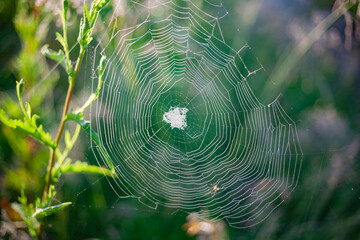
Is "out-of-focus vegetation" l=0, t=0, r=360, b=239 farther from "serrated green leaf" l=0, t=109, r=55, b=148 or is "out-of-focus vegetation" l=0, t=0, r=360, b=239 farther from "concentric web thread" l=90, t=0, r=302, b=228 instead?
"serrated green leaf" l=0, t=109, r=55, b=148

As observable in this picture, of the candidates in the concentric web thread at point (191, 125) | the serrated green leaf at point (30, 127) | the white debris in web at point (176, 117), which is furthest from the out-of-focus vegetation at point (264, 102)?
the white debris in web at point (176, 117)

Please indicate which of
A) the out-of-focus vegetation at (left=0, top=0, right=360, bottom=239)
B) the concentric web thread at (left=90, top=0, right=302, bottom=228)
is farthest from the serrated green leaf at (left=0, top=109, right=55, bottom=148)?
the concentric web thread at (left=90, top=0, right=302, bottom=228)

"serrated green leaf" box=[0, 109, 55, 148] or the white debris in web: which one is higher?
the white debris in web

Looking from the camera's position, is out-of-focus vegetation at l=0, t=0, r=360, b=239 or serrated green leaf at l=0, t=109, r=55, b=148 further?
out-of-focus vegetation at l=0, t=0, r=360, b=239

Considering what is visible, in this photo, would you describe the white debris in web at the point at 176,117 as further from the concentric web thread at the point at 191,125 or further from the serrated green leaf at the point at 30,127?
the serrated green leaf at the point at 30,127

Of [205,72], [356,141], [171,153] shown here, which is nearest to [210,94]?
A: [205,72]

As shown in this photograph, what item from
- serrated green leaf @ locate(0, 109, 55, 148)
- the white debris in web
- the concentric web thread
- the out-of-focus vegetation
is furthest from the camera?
the white debris in web

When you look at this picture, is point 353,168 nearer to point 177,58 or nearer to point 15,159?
point 177,58
